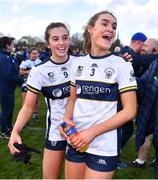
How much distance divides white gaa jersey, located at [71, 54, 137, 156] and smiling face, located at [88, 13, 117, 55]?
8 centimetres

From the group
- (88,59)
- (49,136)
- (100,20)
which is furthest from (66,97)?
(100,20)

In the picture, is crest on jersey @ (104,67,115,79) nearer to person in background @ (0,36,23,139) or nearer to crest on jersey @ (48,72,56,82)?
crest on jersey @ (48,72,56,82)

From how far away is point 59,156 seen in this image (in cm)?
392

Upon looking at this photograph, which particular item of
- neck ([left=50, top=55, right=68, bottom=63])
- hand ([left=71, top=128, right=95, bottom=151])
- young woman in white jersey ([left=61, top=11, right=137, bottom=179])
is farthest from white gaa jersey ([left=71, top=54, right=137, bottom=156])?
neck ([left=50, top=55, right=68, bottom=63])

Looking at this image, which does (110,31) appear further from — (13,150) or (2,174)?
(2,174)

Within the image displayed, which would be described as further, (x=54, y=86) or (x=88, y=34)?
(x=54, y=86)

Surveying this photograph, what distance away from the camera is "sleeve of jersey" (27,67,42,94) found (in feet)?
12.3

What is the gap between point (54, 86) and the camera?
3.82 meters

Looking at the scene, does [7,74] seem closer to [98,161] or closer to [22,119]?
[22,119]

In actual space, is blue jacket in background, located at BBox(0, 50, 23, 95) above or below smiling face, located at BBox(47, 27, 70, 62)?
below

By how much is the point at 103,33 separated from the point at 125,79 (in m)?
0.45

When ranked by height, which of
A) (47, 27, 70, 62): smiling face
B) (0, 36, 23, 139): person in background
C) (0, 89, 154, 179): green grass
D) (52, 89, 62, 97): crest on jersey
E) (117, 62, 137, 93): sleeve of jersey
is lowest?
(0, 89, 154, 179): green grass

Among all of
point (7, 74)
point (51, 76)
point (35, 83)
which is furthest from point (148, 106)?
point (7, 74)

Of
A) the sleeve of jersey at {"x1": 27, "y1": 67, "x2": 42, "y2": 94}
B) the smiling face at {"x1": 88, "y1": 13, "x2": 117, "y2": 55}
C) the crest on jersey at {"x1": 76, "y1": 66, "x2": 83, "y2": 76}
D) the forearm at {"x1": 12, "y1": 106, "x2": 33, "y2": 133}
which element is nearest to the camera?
the smiling face at {"x1": 88, "y1": 13, "x2": 117, "y2": 55}
